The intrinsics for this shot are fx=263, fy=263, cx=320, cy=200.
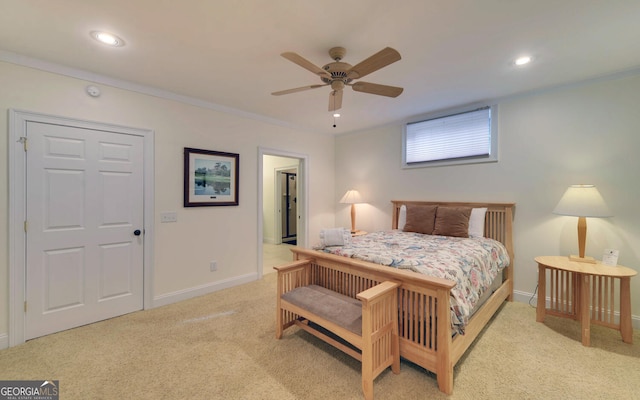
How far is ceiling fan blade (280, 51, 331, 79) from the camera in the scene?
176cm

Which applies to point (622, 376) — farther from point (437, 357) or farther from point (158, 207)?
point (158, 207)

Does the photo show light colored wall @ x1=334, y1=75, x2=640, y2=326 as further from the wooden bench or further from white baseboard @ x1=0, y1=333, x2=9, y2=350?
white baseboard @ x1=0, y1=333, x2=9, y2=350

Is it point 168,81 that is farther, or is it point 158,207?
point 158,207

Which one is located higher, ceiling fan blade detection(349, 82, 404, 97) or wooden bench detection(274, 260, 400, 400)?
ceiling fan blade detection(349, 82, 404, 97)

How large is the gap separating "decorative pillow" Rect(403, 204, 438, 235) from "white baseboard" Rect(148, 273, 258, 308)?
2.44 m

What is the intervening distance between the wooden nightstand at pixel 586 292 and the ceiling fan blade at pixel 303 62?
2.77 m

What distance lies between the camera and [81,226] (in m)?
2.65

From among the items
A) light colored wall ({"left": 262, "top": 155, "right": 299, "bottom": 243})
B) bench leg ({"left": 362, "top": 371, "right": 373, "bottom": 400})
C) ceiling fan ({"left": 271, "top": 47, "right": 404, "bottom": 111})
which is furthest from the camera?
light colored wall ({"left": 262, "top": 155, "right": 299, "bottom": 243})

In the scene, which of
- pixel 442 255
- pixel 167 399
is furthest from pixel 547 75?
pixel 167 399

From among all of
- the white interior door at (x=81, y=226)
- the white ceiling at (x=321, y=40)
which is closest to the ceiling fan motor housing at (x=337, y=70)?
the white ceiling at (x=321, y=40)

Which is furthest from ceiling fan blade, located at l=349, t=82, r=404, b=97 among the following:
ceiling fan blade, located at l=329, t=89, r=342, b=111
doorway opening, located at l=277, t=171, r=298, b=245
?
doorway opening, located at l=277, t=171, r=298, b=245

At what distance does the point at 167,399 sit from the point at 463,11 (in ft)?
10.6

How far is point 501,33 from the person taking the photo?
2.00 metres

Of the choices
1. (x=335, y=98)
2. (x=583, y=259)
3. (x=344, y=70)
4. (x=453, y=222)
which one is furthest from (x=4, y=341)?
(x=583, y=259)
